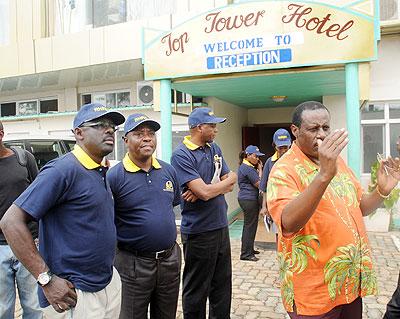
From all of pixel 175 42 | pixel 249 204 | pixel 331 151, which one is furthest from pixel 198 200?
pixel 175 42

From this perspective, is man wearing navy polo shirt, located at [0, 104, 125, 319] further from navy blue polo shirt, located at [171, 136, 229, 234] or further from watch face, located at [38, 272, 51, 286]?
navy blue polo shirt, located at [171, 136, 229, 234]

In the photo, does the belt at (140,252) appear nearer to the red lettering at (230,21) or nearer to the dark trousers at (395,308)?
the dark trousers at (395,308)

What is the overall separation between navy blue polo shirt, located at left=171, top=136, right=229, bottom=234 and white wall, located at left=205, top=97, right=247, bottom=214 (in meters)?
5.02

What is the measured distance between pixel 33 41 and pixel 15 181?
7.49 m

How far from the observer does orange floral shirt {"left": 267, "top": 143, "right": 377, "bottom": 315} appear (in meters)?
1.91

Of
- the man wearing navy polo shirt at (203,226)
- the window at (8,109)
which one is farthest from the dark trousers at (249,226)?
the window at (8,109)

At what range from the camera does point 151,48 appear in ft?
21.2

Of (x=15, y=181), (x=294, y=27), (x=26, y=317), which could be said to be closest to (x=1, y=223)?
(x=15, y=181)

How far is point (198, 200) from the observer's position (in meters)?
3.30

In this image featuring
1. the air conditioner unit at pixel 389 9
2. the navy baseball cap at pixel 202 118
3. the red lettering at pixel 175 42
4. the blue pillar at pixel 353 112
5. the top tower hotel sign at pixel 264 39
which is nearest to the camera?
the navy baseball cap at pixel 202 118

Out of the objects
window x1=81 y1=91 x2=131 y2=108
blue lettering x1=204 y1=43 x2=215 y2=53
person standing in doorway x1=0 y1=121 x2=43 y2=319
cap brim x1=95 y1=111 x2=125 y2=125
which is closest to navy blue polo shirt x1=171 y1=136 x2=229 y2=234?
cap brim x1=95 y1=111 x2=125 y2=125

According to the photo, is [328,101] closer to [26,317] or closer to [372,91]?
[372,91]

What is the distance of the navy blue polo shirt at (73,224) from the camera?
204 centimetres

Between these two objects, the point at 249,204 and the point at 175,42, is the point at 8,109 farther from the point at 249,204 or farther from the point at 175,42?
the point at 249,204
